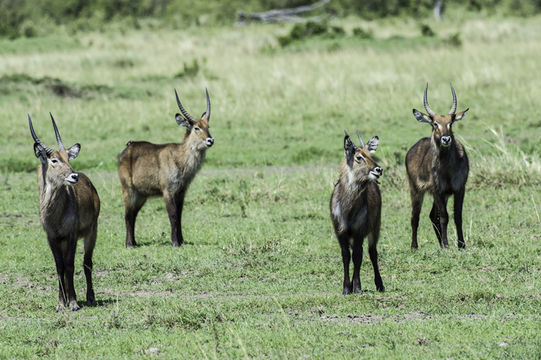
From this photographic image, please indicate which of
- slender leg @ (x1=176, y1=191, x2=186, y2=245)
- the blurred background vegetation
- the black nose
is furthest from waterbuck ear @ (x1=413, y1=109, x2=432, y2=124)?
the blurred background vegetation

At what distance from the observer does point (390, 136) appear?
1650cm

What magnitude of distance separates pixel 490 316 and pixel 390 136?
10.0m

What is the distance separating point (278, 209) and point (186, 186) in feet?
5.65

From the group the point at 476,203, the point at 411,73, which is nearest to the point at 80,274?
the point at 476,203

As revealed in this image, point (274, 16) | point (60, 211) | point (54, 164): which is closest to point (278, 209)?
point (60, 211)

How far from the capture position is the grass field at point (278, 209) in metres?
6.46

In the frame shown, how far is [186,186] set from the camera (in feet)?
34.8

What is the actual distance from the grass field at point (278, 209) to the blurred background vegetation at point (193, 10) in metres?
9.33

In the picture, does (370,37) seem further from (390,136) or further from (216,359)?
(216,359)

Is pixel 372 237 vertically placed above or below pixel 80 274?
above

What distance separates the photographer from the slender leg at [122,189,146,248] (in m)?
10.2

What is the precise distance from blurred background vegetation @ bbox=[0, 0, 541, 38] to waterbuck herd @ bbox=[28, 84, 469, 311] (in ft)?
82.8

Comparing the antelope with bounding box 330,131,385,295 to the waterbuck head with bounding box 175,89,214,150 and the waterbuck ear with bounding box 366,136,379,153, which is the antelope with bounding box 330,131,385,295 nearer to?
the waterbuck ear with bounding box 366,136,379,153

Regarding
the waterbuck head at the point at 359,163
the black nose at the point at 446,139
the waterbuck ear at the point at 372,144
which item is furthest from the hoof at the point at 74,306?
the black nose at the point at 446,139
